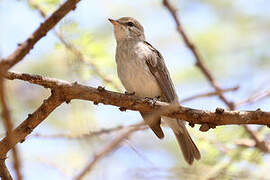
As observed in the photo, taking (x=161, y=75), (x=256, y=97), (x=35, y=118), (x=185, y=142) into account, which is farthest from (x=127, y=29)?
(x=35, y=118)

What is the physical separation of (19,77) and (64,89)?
1.07 ft

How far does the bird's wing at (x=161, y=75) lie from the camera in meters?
5.41

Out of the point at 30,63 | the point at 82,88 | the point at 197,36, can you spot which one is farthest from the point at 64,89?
the point at 197,36

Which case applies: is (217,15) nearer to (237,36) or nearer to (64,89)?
(237,36)

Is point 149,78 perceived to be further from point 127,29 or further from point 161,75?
point 127,29

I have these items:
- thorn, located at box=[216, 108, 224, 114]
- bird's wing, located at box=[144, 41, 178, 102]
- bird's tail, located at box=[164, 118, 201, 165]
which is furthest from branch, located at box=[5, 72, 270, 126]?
bird's wing, located at box=[144, 41, 178, 102]

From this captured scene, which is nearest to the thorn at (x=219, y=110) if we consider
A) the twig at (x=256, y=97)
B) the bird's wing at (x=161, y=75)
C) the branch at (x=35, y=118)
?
the twig at (x=256, y=97)

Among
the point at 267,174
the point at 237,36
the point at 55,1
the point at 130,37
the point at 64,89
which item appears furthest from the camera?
the point at 237,36

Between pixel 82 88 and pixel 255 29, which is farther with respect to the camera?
pixel 255 29

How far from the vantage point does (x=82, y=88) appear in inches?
127

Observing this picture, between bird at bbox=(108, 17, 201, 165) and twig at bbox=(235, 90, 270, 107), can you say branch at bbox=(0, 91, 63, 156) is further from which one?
bird at bbox=(108, 17, 201, 165)

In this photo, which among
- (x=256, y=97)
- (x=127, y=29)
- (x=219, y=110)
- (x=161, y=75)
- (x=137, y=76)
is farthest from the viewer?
(x=127, y=29)

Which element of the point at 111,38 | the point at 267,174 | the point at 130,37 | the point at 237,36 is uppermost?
the point at 237,36

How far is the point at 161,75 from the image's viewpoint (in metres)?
5.48
